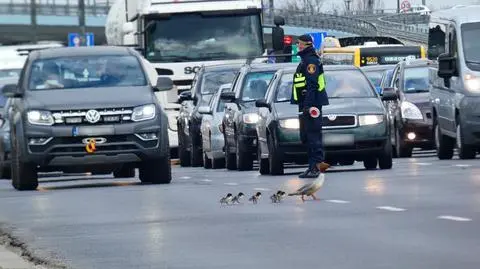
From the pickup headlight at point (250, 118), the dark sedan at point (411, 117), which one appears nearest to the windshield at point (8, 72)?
the dark sedan at point (411, 117)

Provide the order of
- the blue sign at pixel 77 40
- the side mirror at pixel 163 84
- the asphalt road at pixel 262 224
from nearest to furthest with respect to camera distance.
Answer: the asphalt road at pixel 262 224 < the side mirror at pixel 163 84 < the blue sign at pixel 77 40

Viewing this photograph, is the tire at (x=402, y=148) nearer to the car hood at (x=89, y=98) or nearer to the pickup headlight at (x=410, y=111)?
the pickup headlight at (x=410, y=111)

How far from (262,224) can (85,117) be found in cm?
779

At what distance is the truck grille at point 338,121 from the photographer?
77.9 feet

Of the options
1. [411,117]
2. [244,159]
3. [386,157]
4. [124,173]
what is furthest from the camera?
[411,117]

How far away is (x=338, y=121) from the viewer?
23.8 meters

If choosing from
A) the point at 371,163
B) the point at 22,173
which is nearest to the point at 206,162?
the point at 371,163

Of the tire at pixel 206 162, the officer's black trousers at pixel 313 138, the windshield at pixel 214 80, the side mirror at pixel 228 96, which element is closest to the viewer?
the officer's black trousers at pixel 313 138

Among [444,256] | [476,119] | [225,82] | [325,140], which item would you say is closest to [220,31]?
[225,82]

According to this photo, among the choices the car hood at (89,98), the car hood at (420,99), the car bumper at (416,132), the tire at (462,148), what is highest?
the car hood at (89,98)

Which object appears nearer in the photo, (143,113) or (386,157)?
(143,113)

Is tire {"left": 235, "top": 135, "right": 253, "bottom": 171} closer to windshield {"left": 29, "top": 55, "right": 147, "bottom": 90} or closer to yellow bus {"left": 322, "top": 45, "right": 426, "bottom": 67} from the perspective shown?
windshield {"left": 29, "top": 55, "right": 147, "bottom": 90}

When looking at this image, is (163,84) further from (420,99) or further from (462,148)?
(420,99)

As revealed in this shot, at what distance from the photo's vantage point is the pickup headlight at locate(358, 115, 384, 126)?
23781 millimetres
